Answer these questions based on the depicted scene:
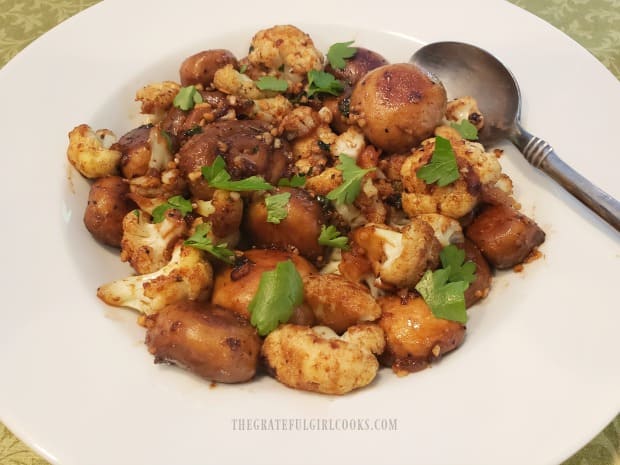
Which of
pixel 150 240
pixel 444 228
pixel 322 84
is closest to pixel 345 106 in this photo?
pixel 322 84

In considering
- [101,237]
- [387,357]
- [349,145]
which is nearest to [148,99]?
[101,237]

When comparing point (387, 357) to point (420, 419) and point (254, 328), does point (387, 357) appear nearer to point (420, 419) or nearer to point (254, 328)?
point (420, 419)

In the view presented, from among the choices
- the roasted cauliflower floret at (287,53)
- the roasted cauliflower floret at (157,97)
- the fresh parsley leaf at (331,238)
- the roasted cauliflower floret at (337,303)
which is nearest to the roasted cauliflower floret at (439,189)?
the fresh parsley leaf at (331,238)

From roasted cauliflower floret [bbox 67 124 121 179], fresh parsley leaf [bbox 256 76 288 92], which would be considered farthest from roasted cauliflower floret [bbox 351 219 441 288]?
roasted cauliflower floret [bbox 67 124 121 179]

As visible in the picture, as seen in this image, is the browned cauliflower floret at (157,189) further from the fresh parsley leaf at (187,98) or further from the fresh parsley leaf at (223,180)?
the fresh parsley leaf at (187,98)

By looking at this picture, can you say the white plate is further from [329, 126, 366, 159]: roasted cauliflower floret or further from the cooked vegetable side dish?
[329, 126, 366, 159]: roasted cauliflower floret

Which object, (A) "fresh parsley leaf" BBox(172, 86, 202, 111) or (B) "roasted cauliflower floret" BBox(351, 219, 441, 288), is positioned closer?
(B) "roasted cauliflower floret" BBox(351, 219, 441, 288)
